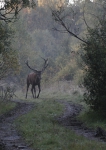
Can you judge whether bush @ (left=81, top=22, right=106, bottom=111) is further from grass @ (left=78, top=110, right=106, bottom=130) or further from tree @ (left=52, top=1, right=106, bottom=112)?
grass @ (left=78, top=110, right=106, bottom=130)

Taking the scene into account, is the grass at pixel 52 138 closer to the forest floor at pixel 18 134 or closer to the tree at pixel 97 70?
the forest floor at pixel 18 134

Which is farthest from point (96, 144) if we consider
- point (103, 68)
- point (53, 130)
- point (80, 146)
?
point (103, 68)

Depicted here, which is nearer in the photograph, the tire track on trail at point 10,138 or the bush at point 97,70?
the tire track on trail at point 10,138

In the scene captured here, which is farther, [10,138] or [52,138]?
[10,138]

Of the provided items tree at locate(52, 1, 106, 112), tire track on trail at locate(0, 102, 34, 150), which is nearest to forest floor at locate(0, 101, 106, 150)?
tire track on trail at locate(0, 102, 34, 150)

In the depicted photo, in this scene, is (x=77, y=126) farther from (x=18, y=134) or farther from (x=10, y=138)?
(x=10, y=138)

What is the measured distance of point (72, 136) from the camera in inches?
468

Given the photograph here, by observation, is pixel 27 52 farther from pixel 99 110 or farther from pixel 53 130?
pixel 53 130

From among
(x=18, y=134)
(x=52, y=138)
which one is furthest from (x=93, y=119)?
(x=52, y=138)

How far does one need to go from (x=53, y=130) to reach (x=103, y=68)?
4.59 m

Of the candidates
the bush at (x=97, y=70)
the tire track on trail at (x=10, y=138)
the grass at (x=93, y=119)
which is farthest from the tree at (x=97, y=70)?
the tire track on trail at (x=10, y=138)

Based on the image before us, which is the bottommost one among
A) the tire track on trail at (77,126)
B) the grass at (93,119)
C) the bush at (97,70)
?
the tire track on trail at (77,126)

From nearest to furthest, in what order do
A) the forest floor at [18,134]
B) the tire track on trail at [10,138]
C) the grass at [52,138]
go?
the grass at [52,138]
the tire track on trail at [10,138]
the forest floor at [18,134]

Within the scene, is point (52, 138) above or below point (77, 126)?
above
